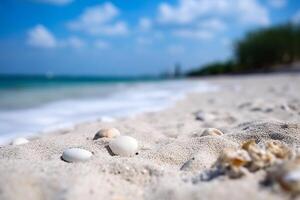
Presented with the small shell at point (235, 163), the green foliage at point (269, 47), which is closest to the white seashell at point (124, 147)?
the small shell at point (235, 163)

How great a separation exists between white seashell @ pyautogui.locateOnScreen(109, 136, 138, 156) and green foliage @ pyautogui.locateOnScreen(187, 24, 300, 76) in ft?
117

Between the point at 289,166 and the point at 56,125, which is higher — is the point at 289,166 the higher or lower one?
the higher one

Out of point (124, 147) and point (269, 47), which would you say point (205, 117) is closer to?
point (124, 147)

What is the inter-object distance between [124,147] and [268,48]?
37691 millimetres

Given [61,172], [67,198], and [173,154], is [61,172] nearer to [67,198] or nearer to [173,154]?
[67,198]

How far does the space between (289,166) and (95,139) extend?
5.09ft

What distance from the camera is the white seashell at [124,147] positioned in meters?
2.08

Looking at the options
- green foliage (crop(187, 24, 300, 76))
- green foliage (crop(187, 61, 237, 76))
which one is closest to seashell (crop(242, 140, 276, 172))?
green foliage (crop(187, 24, 300, 76))

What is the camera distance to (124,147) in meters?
2.09

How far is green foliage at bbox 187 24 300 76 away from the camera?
35.0m

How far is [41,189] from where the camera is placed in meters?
1.45

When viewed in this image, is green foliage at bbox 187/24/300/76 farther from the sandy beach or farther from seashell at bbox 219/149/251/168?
seashell at bbox 219/149/251/168

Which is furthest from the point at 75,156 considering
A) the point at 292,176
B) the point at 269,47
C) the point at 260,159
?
the point at 269,47

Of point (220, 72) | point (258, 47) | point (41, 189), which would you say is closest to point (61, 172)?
point (41, 189)
